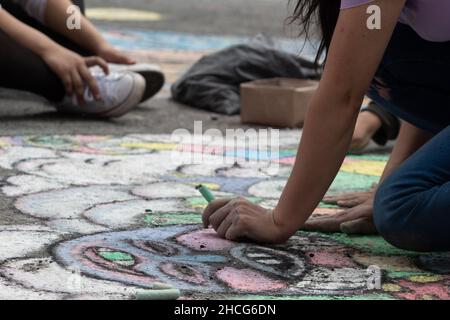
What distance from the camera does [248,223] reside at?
137 centimetres

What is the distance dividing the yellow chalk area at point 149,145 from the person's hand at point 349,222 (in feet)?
2.41

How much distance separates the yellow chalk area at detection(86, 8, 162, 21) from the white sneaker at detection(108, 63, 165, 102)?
8.37 ft

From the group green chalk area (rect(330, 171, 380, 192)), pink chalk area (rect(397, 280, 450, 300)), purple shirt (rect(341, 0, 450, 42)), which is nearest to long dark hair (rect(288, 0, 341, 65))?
purple shirt (rect(341, 0, 450, 42))

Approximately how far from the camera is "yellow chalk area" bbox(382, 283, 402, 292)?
48.4 inches

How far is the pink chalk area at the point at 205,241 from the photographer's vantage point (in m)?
1.40

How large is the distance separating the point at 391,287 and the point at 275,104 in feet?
4.52

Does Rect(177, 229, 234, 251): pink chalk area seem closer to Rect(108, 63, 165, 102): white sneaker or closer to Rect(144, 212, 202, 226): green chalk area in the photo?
Rect(144, 212, 202, 226): green chalk area

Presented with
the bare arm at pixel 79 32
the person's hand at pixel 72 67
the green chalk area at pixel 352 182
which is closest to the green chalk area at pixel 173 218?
the green chalk area at pixel 352 182

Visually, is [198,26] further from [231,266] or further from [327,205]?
[231,266]

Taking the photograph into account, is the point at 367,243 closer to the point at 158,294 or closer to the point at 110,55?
the point at 158,294

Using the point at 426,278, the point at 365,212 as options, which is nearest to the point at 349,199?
the point at 365,212

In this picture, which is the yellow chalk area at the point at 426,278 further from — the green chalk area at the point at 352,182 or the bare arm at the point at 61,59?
the bare arm at the point at 61,59

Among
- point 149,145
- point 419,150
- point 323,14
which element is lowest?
point 149,145
